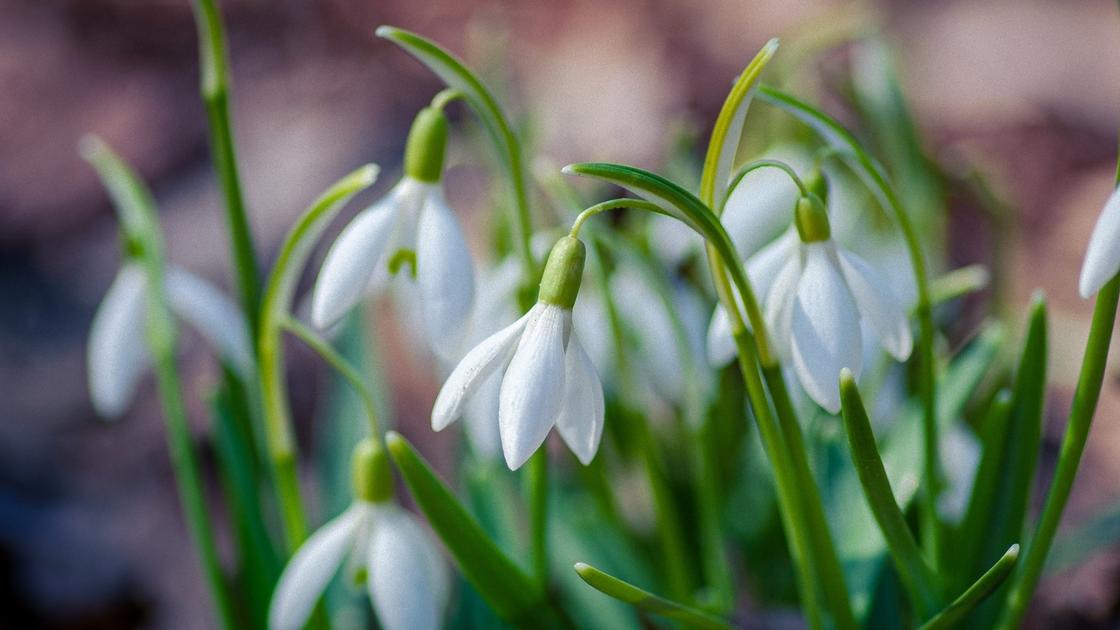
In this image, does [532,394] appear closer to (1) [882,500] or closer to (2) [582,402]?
(2) [582,402]

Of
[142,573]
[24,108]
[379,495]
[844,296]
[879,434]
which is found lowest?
[142,573]

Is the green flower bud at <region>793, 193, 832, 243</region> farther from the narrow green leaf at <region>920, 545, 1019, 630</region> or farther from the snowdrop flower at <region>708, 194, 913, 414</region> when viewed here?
the narrow green leaf at <region>920, 545, 1019, 630</region>

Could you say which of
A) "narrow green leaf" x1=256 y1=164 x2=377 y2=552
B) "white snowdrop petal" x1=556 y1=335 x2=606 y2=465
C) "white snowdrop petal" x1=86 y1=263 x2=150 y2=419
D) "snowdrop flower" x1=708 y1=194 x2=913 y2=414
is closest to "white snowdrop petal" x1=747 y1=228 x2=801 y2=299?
"snowdrop flower" x1=708 y1=194 x2=913 y2=414

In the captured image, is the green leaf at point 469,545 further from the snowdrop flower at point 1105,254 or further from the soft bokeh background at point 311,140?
the soft bokeh background at point 311,140

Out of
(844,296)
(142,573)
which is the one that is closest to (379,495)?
(844,296)

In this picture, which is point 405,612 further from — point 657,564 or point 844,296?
point 657,564
